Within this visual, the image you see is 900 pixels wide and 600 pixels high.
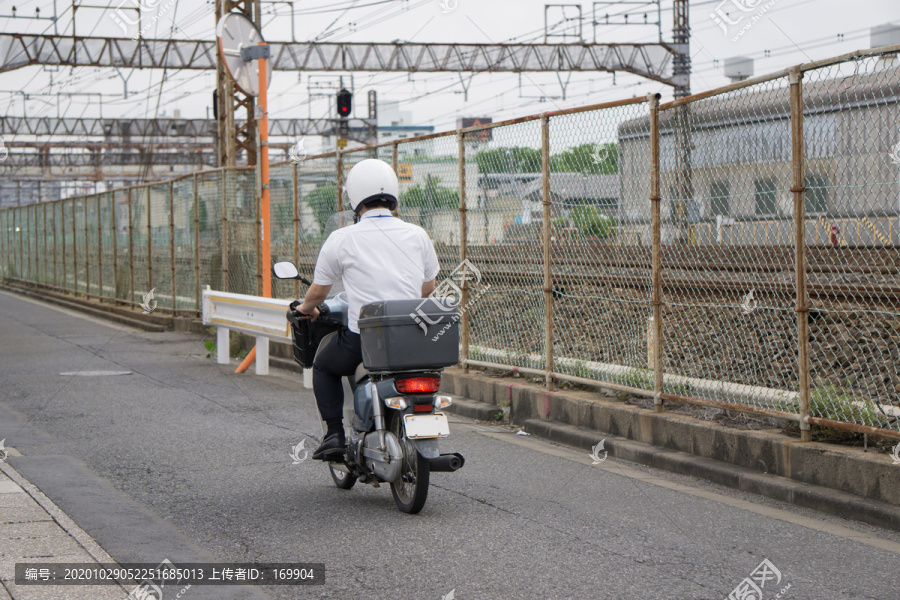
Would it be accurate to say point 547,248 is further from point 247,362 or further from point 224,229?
point 224,229

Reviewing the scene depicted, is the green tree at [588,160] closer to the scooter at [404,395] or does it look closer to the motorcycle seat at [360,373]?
the scooter at [404,395]

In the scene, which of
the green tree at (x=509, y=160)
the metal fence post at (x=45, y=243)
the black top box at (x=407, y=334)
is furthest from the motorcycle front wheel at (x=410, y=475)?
the metal fence post at (x=45, y=243)

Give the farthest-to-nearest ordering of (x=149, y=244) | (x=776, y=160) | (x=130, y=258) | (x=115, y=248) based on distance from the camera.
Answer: (x=115, y=248) → (x=130, y=258) → (x=149, y=244) → (x=776, y=160)

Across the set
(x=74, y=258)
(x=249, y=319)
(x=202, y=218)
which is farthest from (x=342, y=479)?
(x=74, y=258)

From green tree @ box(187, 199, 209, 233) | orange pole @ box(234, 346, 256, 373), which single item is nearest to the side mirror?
orange pole @ box(234, 346, 256, 373)

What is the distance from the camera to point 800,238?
19.7 ft

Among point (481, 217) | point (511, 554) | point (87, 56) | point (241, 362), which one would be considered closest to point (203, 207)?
point (241, 362)

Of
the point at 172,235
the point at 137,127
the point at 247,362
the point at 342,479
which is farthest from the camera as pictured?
the point at 137,127

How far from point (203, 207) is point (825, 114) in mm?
12570

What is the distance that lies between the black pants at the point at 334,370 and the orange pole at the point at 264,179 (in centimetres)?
702

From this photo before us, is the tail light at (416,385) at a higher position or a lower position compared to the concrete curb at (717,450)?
higher

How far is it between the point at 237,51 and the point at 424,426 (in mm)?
8739

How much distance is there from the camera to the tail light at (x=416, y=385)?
17.7 ft

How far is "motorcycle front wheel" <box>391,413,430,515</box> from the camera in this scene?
5.38 meters
